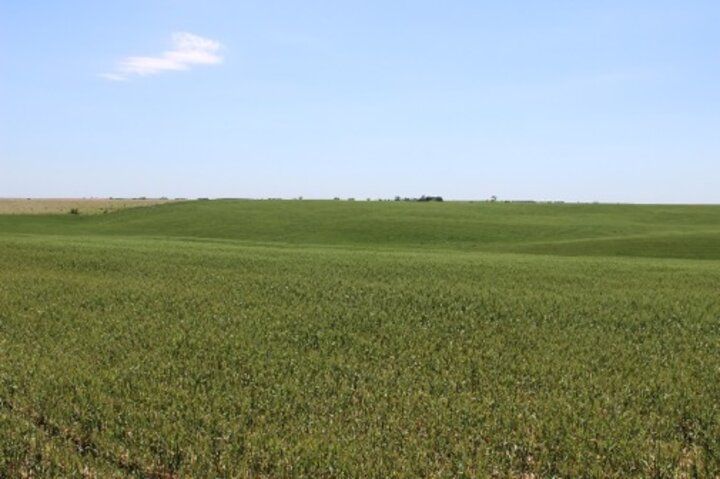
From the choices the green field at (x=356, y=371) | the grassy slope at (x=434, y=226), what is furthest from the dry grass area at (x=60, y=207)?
the green field at (x=356, y=371)

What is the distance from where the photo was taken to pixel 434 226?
62.2m

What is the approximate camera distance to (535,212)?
8506cm

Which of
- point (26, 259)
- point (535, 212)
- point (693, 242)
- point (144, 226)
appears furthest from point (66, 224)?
point (693, 242)

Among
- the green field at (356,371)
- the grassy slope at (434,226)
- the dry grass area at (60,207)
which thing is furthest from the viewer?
the dry grass area at (60,207)

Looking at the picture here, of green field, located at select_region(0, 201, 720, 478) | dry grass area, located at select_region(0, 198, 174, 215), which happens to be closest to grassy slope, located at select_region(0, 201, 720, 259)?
dry grass area, located at select_region(0, 198, 174, 215)

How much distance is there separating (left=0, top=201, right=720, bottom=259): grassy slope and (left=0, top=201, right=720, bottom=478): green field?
2241 centimetres

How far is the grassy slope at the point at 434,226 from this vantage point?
4650 centimetres

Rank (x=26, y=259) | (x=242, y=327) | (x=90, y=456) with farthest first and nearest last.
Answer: (x=26, y=259) < (x=242, y=327) < (x=90, y=456)

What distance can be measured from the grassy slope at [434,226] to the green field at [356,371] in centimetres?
2241

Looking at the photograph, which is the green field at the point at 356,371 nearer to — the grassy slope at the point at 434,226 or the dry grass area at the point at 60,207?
the grassy slope at the point at 434,226

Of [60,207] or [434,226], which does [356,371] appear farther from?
[60,207]

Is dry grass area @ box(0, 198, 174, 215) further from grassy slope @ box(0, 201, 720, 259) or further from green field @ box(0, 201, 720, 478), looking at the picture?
green field @ box(0, 201, 720, 478)

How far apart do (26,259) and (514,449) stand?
2437cm

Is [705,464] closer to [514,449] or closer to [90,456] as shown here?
[514,449]
